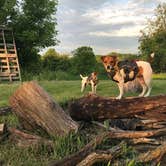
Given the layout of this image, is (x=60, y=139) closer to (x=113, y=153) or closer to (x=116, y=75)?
(x=113, y=153)

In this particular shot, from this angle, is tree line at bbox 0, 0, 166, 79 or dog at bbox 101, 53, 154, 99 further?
tree line at bbox 0, 0, 166, 79

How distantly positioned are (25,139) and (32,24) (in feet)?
73.3

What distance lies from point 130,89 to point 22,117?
9.03 metres

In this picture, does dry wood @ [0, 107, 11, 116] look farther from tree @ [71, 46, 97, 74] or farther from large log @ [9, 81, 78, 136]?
tree @ [71, 46, 97, 74]

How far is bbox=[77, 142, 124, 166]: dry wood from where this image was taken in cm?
554

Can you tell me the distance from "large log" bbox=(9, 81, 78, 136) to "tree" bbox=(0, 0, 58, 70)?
20.7 metres

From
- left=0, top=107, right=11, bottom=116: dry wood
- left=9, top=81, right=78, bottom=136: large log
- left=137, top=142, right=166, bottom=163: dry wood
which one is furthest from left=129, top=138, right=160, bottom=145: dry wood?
left=0, top=107, right=11, bottom=116: dry wood

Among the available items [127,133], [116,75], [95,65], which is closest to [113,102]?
[127,133]

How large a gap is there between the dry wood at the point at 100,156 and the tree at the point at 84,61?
2498 cm

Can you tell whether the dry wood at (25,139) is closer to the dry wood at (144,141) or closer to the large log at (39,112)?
the large log at (39,112)

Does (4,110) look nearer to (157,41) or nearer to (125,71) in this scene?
(125,71)

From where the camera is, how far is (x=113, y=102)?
23.5ft

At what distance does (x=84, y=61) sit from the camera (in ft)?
104

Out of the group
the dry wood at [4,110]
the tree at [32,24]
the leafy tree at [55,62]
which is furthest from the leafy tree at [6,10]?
the dry wood at [4,110]
